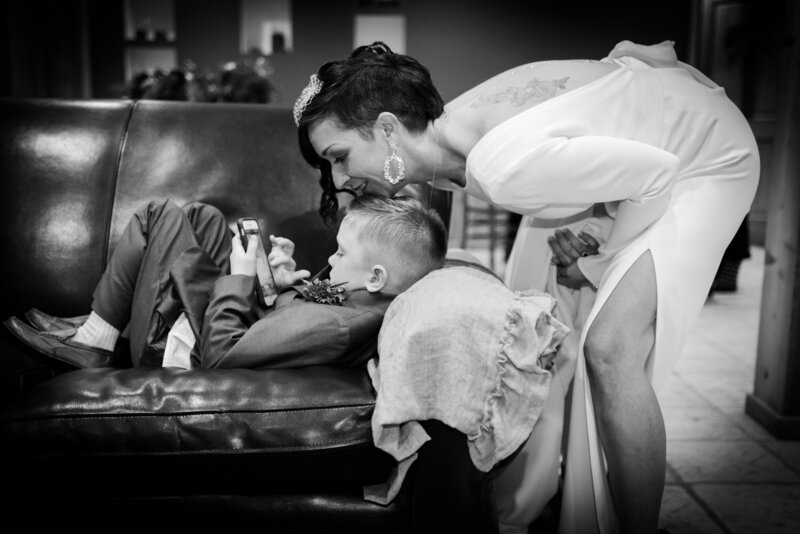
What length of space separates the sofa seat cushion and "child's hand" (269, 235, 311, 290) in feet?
1.58

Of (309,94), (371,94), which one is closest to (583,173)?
(371,94)

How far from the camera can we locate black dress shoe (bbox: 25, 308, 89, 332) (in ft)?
5.97

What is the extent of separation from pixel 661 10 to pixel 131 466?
7265mm

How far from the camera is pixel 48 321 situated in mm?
1836

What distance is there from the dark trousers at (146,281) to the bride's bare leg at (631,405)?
3.29 ft

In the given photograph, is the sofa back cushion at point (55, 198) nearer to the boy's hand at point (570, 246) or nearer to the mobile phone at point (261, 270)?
the mobile phone at point (261, 270)

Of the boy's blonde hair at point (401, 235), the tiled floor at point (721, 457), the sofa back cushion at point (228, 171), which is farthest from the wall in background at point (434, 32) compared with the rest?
the boy's blonde hair at point (401, 235)

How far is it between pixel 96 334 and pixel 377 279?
2.49ft

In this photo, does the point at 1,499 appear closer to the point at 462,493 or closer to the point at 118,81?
the point at 462,493

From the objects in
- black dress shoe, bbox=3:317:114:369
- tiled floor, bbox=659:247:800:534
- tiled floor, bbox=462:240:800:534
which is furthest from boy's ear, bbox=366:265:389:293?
tiled floor, bbox=659:247:800:534

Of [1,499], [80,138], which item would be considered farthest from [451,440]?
[80,138]

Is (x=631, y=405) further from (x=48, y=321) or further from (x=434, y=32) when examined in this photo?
(x=434, y=32)

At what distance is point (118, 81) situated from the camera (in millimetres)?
7141

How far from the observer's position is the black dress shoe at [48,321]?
5.97ft
